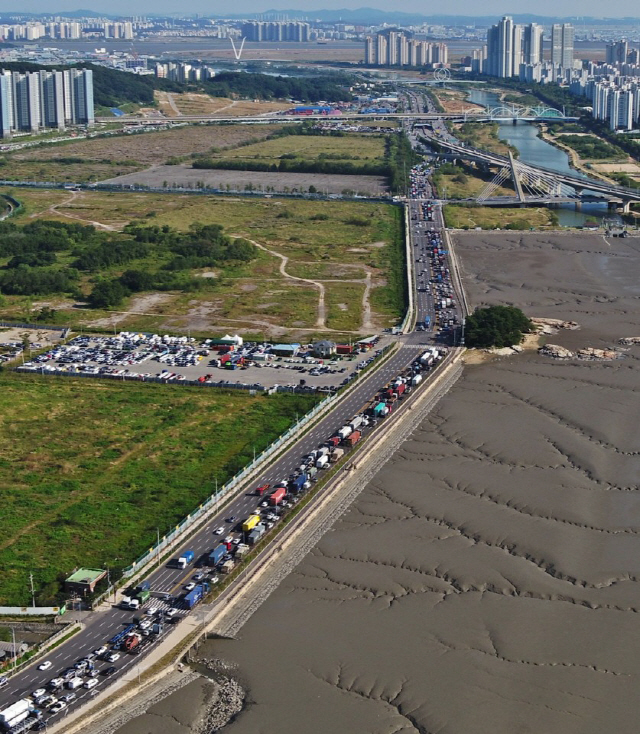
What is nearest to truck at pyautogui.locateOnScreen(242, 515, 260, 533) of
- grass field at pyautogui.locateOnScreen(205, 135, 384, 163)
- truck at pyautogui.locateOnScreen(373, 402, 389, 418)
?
truck at pyautogui.locateOnScreen(373, 402, 389, 418)

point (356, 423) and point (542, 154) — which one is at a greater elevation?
point (542, 154)

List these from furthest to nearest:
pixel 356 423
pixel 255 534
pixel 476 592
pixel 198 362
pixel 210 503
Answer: pixel 198 362 → pixel 356 423 → pixel 210 503 → pixel 255 534 → pixel 476 592

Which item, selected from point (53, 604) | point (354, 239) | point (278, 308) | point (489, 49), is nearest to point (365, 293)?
point (278, 308)

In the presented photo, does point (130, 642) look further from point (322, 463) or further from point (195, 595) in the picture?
point (322, 463)

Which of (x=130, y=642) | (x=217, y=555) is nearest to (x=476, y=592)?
(x=217, y=555)

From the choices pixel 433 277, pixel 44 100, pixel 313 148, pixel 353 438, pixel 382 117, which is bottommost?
pixel 353 438

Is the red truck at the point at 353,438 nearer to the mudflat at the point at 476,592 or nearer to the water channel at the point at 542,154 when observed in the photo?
the mudflat at the point at 476,592
